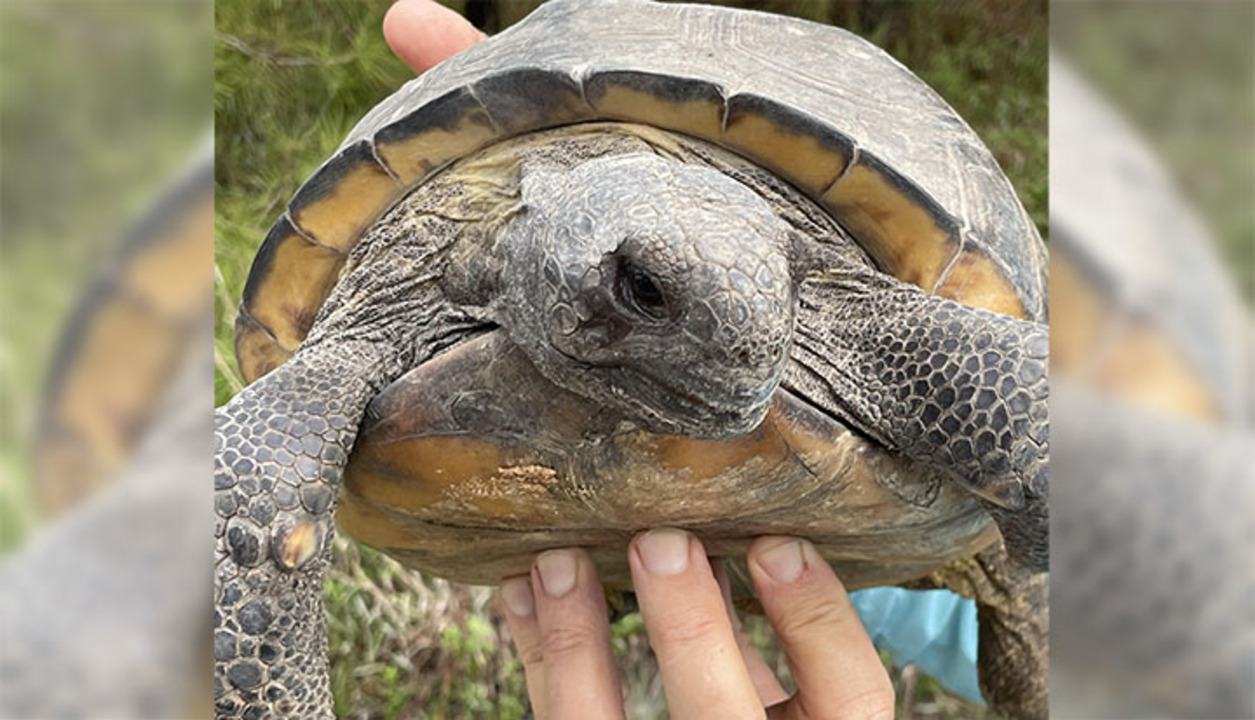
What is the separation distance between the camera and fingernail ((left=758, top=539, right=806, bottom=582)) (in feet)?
3.63

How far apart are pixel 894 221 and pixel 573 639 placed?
1.86 ft

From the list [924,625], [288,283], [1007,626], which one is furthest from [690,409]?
[924,625]

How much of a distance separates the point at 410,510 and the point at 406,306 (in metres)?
0.20

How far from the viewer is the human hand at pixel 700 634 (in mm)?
1065

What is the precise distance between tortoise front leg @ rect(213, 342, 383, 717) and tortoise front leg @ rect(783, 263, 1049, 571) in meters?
0.41

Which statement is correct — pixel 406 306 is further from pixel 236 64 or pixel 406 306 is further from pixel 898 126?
pixel 236 64

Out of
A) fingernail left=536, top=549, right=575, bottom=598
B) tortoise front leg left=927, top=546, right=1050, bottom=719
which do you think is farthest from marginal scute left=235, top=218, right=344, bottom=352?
tortoise front leg left=927, top=546, right=1050, bottom=719

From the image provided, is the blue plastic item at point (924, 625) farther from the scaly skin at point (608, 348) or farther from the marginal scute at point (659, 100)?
the marginal scute at point (659, 100)

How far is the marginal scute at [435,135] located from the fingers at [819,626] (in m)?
0.51

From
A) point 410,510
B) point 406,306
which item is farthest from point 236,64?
point 410,510
